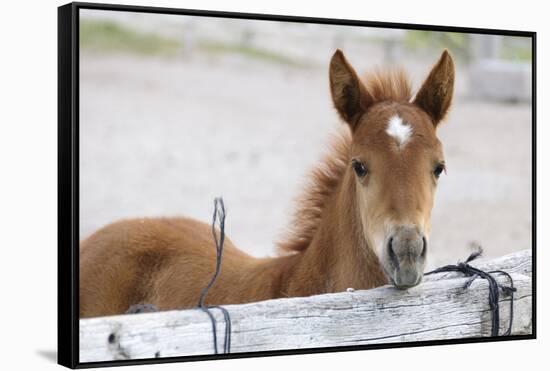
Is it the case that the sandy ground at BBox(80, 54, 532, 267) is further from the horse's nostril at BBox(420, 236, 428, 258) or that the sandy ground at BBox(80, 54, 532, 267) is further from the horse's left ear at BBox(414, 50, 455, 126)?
the horse's nostril at BBox(420, 236, 428, 258)

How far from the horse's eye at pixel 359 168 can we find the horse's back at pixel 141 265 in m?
0.80

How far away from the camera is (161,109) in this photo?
31.7 ft

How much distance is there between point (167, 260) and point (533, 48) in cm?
227

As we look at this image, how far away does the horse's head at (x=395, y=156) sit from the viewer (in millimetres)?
3045

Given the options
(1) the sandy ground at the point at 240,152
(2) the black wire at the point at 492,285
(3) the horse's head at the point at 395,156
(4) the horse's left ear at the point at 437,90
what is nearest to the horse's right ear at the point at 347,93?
(3) the horse's head at the point at 395,156

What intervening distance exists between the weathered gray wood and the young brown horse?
144mm

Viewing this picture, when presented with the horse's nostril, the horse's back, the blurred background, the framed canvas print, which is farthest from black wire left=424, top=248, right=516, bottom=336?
the blurred background

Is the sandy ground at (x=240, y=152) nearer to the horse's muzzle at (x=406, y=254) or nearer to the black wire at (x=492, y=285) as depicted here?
the black wire at (x=492, y=285)

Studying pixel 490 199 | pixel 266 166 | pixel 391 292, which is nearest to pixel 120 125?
pixel 266 166

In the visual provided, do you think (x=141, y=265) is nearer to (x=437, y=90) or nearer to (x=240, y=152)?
(x=437, y=90)

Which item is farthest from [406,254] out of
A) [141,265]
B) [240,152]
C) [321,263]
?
[240,152]

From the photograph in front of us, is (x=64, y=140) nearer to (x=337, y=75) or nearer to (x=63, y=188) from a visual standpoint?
(x=63, y=188)

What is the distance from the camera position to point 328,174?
3654 millimetres

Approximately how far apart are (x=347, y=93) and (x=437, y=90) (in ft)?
1.27
